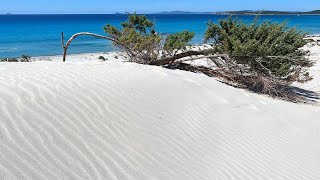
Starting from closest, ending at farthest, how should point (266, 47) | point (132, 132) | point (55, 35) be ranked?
point (132, 132) < point (266, 47) < point (55, 35)

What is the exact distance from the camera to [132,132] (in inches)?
153

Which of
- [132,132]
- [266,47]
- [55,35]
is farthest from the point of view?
[55,35]

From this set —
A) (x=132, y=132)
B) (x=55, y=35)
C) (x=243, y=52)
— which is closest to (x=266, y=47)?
(x=243, y=52)

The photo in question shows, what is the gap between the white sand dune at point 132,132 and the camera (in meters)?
3.14

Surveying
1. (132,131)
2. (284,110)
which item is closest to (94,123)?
(132,131)

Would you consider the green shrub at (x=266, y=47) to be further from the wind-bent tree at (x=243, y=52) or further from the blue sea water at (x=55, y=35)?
the blue sea water at (x=55, y=35)

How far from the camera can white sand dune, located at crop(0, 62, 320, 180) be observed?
3143 millimetres

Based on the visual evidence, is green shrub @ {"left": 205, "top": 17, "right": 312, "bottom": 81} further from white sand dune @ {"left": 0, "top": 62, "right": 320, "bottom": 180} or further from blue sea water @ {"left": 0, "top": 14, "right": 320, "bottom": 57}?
white sand dune @ {"left": 0, "top": 62, "right": 320, "bottom": 180}

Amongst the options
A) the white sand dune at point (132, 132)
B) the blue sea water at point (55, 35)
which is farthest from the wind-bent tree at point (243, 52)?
the white sand dune at point (132, 132)

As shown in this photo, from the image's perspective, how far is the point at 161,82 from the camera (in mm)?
5703

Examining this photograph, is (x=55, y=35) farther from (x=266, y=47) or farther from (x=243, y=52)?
(x=266, y=47)

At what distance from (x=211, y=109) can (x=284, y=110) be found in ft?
7.03

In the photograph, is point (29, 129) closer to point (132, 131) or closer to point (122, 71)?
point (132, 131)

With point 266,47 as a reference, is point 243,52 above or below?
below
